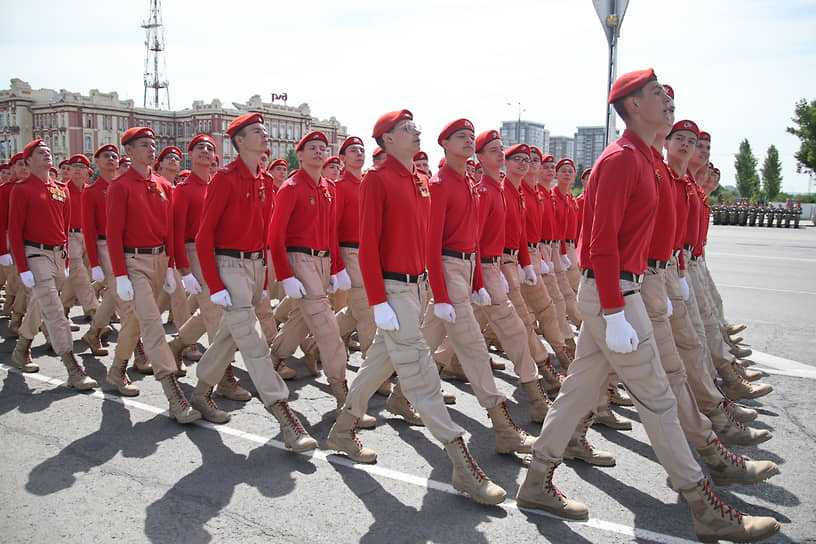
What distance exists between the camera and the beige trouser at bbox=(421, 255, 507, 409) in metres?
4.43

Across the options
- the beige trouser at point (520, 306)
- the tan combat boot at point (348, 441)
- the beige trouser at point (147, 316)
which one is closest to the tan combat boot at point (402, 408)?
the tan combat boot at point (348, 441)

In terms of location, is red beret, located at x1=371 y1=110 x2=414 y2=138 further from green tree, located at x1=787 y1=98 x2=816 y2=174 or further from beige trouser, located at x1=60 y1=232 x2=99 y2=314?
green tree, located at x1=787 y1=98 x2=816 y2=174

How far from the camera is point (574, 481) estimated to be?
4.09m

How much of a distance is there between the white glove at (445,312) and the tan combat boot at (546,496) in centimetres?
104

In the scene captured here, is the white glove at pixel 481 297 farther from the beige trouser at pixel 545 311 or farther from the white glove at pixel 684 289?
the beige trouser at pixel 545 311

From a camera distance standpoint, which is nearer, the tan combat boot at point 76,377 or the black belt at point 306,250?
the black belt at point 306,250

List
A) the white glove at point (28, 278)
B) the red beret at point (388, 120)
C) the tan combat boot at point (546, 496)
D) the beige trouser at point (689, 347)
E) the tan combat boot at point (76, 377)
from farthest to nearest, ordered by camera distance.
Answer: the white glove at point (28, 278), the tan combat boot at point (76, 377), the beige trouser at point (689, 347), the red beret at point (388, 120), the tan combat boot at point (546, 496)

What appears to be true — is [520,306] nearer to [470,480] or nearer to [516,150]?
[516,150]

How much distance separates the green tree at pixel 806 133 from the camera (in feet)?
171

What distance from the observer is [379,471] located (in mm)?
4281

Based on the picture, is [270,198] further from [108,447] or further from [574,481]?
[574,481]

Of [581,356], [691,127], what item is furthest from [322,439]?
[691,127]

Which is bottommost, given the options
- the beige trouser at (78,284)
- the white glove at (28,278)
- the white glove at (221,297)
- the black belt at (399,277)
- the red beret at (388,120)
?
the beige trouser at (78,284)

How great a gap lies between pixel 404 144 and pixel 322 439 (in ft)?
7.68
